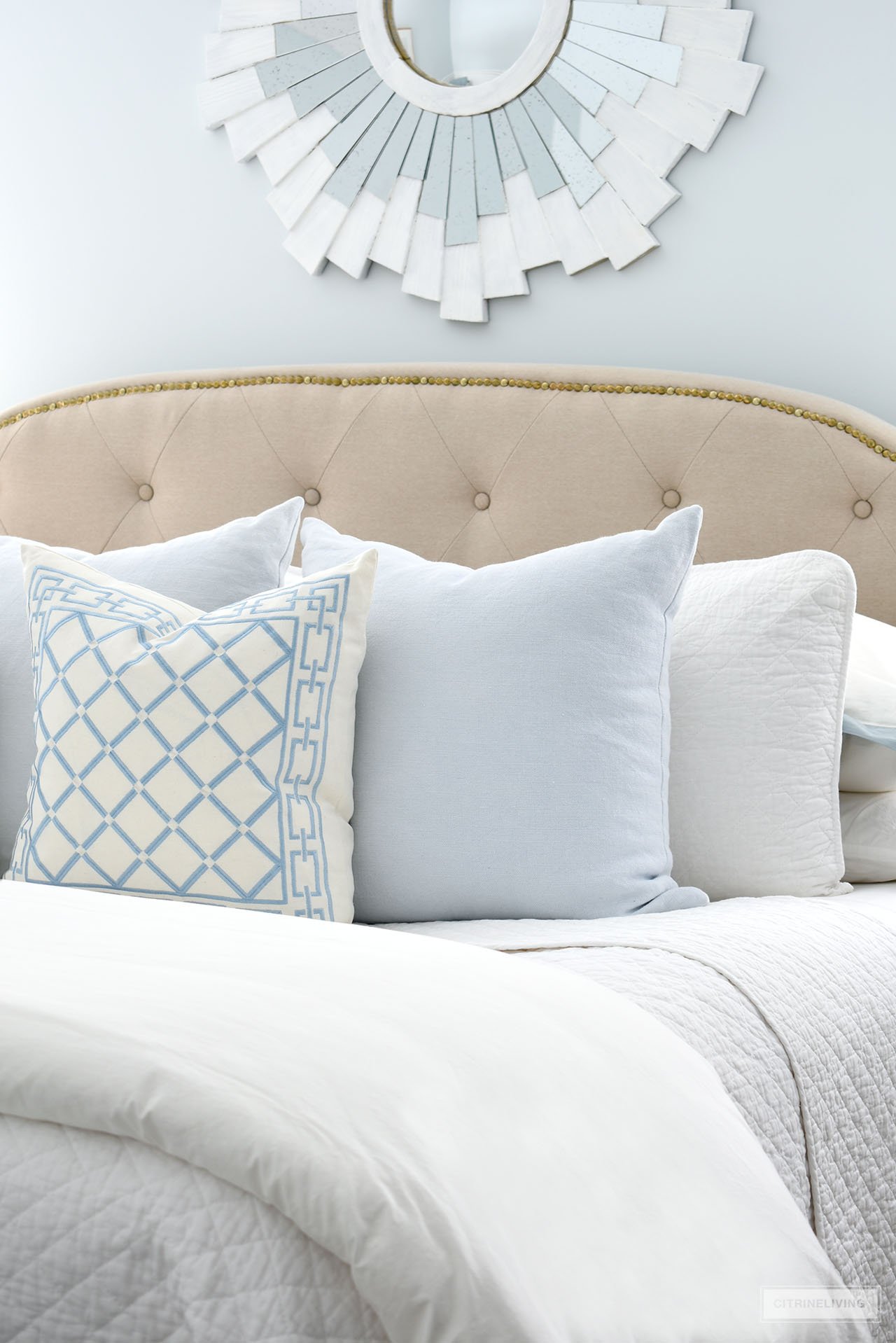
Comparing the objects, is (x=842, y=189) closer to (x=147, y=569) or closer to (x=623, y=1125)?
(x=147, y=569)

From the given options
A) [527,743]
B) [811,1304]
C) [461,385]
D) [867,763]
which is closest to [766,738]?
[867,763]

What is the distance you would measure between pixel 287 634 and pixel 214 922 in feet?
1.24

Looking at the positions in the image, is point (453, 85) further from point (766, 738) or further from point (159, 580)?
point (766, 738)

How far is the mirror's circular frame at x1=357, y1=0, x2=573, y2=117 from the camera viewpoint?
5.66 feet

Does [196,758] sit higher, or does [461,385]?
[461,385]

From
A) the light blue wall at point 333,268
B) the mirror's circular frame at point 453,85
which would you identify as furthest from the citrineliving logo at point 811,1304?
the mirror's circular frame at point 453,85

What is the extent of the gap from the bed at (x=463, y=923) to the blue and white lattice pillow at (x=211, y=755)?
0.15m

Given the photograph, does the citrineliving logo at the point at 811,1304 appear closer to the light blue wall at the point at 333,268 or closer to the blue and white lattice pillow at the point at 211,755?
the blue and white lattice pillow at the point at 211,755

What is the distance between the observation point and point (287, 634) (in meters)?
1.10

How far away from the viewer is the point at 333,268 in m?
1.96

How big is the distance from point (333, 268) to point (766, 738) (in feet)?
3.95

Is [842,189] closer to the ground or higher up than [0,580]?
higher up

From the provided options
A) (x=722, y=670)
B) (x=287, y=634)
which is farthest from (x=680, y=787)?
(x=287, y=634)

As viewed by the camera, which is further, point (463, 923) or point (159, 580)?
point (159, 580)
